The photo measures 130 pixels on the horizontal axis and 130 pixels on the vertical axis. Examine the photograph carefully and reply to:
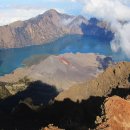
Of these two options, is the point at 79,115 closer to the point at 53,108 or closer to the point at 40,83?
the point at 53,108

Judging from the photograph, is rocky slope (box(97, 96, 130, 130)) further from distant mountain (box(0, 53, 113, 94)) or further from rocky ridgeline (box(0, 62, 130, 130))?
distant mountain (box(0, 53, 113, 94))

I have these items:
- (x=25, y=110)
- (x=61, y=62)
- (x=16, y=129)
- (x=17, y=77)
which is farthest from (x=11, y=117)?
(x=61, y=62)

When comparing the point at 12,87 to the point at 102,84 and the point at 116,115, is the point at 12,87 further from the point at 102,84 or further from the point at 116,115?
the point at 116,115

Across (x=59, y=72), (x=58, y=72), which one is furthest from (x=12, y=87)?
(x=59, y=72)

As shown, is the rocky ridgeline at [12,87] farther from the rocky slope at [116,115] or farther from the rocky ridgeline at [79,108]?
the rocky slope at [116,115]

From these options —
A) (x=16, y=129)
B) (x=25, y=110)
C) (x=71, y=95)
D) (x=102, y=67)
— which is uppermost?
(x=16, y=129)

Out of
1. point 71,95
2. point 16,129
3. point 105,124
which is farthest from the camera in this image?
point 71,95
